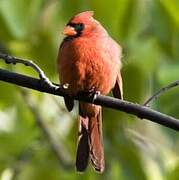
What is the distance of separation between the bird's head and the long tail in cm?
29

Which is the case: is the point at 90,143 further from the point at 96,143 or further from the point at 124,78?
the point at 124,78

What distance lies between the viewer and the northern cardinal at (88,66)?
2.52 meters

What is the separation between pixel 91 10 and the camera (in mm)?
2732

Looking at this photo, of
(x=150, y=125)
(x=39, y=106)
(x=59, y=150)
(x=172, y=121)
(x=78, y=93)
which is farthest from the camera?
(x=150, y=125)

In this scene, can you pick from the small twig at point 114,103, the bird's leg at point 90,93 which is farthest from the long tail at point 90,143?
the small twig at point 114,103

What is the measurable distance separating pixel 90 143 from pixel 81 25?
1.30ft

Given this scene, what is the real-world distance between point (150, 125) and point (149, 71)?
975 mm

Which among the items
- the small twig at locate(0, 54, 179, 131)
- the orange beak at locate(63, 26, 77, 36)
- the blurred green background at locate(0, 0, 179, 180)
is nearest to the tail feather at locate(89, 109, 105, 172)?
the blurred green background at locate(0, 0, 179, 180)

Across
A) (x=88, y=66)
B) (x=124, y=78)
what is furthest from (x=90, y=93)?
(x=124, y=78)

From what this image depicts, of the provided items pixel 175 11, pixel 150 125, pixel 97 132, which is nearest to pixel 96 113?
pixel 97 132

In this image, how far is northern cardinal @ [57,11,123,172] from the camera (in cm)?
252

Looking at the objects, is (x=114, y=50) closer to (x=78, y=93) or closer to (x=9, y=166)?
(x=78, y=93)

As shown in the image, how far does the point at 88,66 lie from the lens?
99.4 inches

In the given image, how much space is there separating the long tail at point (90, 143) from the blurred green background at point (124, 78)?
8.9 inches
